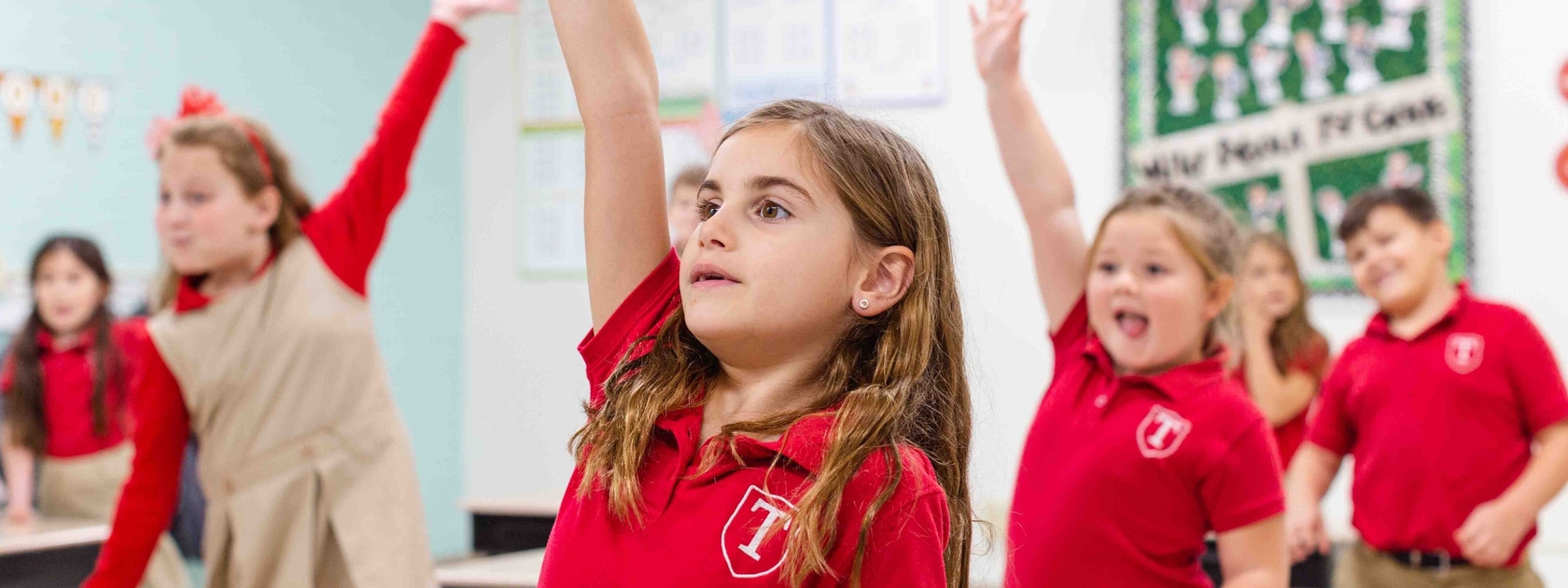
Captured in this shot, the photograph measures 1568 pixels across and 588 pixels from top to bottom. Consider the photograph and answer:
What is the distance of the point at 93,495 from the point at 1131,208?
3441 mm

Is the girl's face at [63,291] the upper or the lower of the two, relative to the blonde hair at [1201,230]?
lower

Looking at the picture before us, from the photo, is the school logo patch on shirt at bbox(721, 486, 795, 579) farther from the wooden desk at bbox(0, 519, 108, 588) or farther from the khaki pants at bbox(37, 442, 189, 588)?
the khaki pants at bbox(37, 442, 189, 588)

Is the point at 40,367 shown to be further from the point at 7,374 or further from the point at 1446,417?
the point at 1446,417

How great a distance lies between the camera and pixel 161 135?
9.04 ft

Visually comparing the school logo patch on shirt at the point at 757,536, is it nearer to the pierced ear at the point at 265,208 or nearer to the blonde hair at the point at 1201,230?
the blonde hair at the point at 1201,230

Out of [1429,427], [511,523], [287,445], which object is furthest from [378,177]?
[1429,427]

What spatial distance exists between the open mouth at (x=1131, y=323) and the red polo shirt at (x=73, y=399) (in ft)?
10.7

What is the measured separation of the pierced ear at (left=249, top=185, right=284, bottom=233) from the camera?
2.67 meters

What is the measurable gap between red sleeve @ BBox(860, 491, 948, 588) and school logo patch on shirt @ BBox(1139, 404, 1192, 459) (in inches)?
38.5

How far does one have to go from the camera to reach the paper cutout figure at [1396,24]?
501 cm

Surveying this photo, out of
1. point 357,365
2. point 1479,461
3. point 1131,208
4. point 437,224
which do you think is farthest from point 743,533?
point 437,224

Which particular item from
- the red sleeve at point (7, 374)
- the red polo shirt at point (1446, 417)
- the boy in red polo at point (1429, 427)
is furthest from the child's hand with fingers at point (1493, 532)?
the red sleeve at point (7, 374)

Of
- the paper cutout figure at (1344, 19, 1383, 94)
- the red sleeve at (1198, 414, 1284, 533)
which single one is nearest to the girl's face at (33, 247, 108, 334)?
the red sleeve at (1198, 414, 1284, 533)

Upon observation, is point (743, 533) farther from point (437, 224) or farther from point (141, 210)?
point (437, 224)
